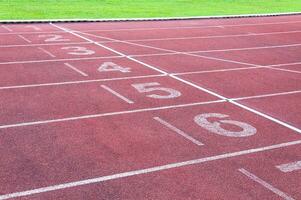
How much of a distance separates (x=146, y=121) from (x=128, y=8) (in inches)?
765

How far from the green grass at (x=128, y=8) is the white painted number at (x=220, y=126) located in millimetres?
14990

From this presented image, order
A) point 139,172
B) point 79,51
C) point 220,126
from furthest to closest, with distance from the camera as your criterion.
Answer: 1. point 79,51
2. point 220,126
3. point 139,172

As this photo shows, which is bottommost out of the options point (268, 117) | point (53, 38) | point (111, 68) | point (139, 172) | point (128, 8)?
point (139, 172)

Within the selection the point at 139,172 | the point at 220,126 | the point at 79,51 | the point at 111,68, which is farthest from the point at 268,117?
the point at 79,51

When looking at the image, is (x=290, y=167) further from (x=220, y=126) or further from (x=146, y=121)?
(x=146, y=121)

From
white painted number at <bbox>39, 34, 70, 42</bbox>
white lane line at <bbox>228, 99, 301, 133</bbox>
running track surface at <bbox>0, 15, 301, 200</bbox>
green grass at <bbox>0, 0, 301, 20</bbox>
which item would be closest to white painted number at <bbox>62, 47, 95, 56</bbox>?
running track surface at <bbox>0, 15, 301, 200</bbox>

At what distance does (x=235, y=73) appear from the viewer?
13523mm

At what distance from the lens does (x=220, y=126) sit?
29.7 ft

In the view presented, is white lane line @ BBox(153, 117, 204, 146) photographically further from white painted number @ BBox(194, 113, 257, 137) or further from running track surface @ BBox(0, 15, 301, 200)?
white painted number @ BBox(194, 113, 257, 137)

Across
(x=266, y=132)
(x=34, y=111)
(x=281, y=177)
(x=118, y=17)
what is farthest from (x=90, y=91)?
(x=118, y=17)

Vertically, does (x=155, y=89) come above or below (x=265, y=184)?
above

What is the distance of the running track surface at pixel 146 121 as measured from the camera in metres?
6.69

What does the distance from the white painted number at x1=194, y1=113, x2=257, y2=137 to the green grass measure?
49.2 feet

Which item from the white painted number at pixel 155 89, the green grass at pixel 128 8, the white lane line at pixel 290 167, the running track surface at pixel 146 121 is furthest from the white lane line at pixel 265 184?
the green grass at pixel 128 8
